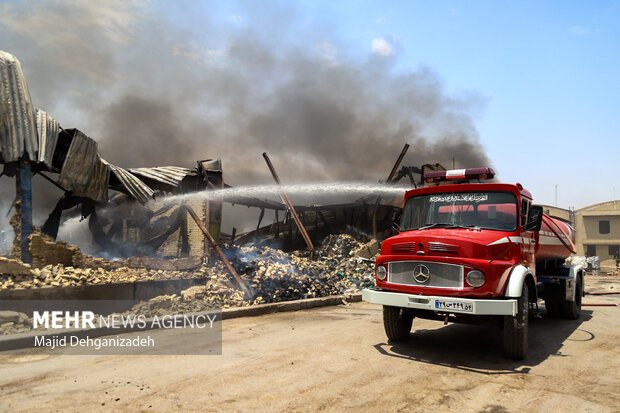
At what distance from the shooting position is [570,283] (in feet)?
25.2

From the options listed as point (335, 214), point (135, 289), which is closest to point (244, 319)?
point (135, 289)

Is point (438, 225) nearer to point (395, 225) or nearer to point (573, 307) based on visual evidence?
point (395, 225)

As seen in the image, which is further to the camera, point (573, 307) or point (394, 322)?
point (573, 307)

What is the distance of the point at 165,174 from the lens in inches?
492

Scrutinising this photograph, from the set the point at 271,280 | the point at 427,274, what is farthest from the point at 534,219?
the point at 271,280

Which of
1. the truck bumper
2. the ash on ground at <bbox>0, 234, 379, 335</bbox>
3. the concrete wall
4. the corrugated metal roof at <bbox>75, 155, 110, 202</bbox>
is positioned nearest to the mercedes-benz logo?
the truck bumper

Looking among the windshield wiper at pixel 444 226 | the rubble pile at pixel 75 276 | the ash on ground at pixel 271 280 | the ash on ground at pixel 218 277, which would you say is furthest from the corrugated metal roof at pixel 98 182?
the windshield wiper at pixel 444 226

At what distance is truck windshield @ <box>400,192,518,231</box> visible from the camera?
225 inches

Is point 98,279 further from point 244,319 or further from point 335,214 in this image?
point 335,214

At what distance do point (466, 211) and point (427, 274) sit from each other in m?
1.31

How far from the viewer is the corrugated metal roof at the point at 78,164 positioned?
9.98 meters

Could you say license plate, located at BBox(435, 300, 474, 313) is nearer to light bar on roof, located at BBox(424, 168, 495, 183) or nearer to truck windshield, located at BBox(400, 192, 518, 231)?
truck windshield, located at BBox(400, 192, 518, 231)

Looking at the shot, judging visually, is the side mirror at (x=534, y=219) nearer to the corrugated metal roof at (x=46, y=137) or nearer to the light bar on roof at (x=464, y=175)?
the light bar on roof at (x=464, y=175)

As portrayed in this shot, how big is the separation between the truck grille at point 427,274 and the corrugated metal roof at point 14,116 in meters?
8.53
